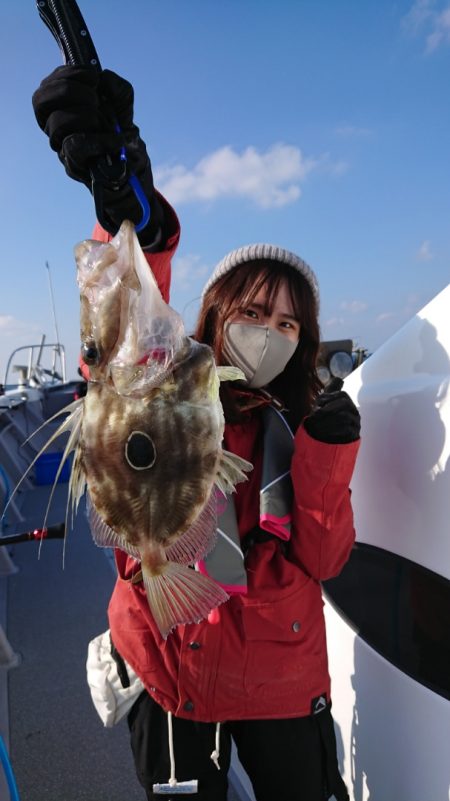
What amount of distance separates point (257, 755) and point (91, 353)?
1495mm

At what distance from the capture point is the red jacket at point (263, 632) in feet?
5.60

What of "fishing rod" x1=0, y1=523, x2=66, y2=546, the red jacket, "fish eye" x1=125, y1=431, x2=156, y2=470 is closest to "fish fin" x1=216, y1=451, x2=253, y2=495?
"fish eye" x1=125, y1=431, x2=156, y2=470

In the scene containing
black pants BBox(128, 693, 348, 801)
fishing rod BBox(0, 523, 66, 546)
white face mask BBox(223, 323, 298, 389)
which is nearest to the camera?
black pants BBox(128, 693, 348, 801)

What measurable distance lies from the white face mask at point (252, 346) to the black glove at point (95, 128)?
595 mm

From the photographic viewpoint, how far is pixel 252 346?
1.89m

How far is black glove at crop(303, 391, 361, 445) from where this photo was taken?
168 cm

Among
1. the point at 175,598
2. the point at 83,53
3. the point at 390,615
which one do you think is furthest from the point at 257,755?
the point at 83,53

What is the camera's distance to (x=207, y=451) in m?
1.21

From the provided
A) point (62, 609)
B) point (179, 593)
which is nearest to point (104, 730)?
point (62, 609)

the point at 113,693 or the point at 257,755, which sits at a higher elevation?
the point at 113,693

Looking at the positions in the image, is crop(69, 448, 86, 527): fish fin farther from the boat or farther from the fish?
the boat

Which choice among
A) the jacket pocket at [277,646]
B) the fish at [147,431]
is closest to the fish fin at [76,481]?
the fish at [147,431]

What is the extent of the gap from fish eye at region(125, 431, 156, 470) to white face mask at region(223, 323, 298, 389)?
0.74 meters

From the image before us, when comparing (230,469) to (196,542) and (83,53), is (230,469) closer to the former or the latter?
(196,542)
